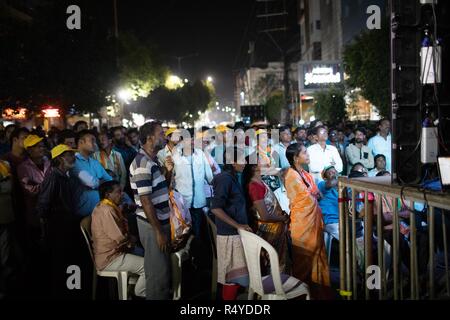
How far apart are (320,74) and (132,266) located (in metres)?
28.9

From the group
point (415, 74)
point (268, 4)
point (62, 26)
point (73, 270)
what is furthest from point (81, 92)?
point (268, 4)

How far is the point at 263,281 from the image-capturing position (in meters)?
4.42

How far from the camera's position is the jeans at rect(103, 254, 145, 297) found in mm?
5039

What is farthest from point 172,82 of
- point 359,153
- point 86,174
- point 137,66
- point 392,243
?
point 392,243

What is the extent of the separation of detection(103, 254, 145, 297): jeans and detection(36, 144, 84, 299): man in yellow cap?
945 millimetres

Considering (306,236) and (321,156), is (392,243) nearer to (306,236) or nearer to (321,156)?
(306,236)

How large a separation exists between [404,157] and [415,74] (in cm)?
74

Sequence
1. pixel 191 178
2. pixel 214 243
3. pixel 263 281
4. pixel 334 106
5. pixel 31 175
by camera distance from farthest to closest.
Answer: pixel 334 106 → pixel 191 178 → pixel 31 175 → pixel 214 243 → pixel 263 281

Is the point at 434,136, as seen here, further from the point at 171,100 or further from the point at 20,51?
the point at 171,100

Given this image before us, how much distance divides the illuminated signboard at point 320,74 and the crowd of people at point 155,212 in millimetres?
25352

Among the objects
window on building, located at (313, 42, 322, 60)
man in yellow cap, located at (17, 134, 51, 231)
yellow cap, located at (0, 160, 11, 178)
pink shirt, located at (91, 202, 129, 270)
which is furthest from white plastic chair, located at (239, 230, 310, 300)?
window on building, located at (313, 42, 322, 60)

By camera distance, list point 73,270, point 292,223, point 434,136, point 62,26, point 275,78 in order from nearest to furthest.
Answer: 1. point 434,136
2. point 292,223
3. point 73,270
4. point 62,26
5. point 275,78

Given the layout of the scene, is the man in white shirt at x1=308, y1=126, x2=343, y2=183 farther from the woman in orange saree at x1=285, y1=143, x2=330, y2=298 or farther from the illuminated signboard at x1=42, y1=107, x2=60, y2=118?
the illuminated signboard at x1=42, y1=107, x2=60, y2=118

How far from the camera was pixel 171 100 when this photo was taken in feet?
141
